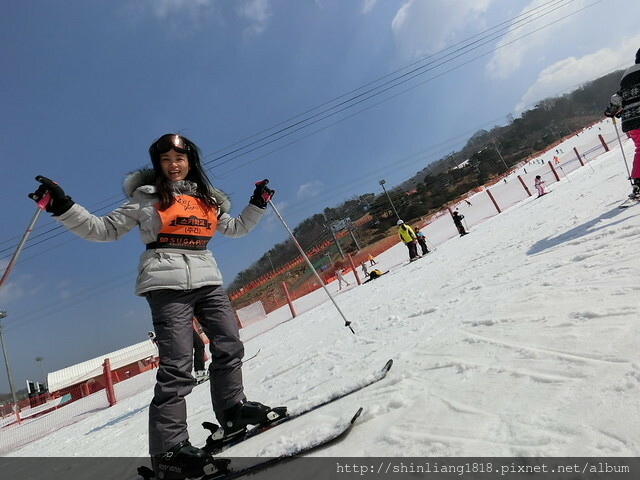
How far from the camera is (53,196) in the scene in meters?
1.79

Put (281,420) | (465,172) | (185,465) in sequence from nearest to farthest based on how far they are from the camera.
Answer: (185,465) < (281,420) < (465,172)

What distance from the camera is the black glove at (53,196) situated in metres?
1.75

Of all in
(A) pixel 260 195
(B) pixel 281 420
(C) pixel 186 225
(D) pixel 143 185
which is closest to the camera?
(B) pixel 281 420

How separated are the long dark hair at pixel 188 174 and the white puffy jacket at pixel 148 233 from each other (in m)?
0.05

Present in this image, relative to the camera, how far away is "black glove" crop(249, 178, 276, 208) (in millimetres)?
2744

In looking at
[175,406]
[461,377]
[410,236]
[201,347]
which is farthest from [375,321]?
[410,236]

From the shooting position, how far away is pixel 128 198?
2227 millimetres

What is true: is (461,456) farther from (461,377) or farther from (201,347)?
(201,347)

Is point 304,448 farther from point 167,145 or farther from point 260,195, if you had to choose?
point 167,145

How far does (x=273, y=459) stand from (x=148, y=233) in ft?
4.81

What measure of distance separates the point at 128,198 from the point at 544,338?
103 inches

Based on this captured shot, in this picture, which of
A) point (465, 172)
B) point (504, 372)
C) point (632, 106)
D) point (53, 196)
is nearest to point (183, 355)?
point (53, 196)

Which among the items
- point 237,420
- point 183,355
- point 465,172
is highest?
point 465,172

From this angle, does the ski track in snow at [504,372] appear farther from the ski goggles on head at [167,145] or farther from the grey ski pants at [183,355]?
the ski goggles on head at [167,145]
